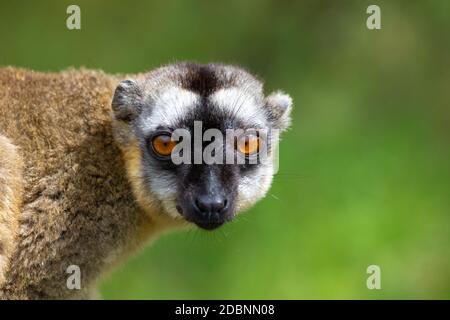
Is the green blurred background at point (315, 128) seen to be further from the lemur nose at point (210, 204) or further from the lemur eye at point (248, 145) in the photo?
the lemur nose at point (210, 204)

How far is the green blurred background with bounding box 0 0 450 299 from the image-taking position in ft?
30.5

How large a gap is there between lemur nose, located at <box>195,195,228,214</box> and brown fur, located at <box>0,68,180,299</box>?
0.46 metres

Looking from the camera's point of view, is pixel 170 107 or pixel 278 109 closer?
pixel 170 107

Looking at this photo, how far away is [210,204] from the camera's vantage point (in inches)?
218

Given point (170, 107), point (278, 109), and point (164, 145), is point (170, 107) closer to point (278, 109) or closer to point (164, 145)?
point (164, 145)

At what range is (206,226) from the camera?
223 inches

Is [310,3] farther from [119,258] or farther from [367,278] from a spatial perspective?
[119,258]

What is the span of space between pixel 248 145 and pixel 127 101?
863mm

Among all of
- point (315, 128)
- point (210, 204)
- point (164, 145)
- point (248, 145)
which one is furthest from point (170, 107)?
point (315, 128)

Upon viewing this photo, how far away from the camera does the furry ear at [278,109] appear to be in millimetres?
6324

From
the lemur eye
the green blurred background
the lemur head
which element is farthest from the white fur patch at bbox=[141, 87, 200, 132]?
the green blurred background

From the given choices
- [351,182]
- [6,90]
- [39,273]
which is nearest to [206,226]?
[39,273]

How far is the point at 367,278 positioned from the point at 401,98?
2.83 metres

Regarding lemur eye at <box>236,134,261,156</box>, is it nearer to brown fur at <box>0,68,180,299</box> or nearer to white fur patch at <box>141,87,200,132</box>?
white fur patch at <box>141,87,200,132</box>
